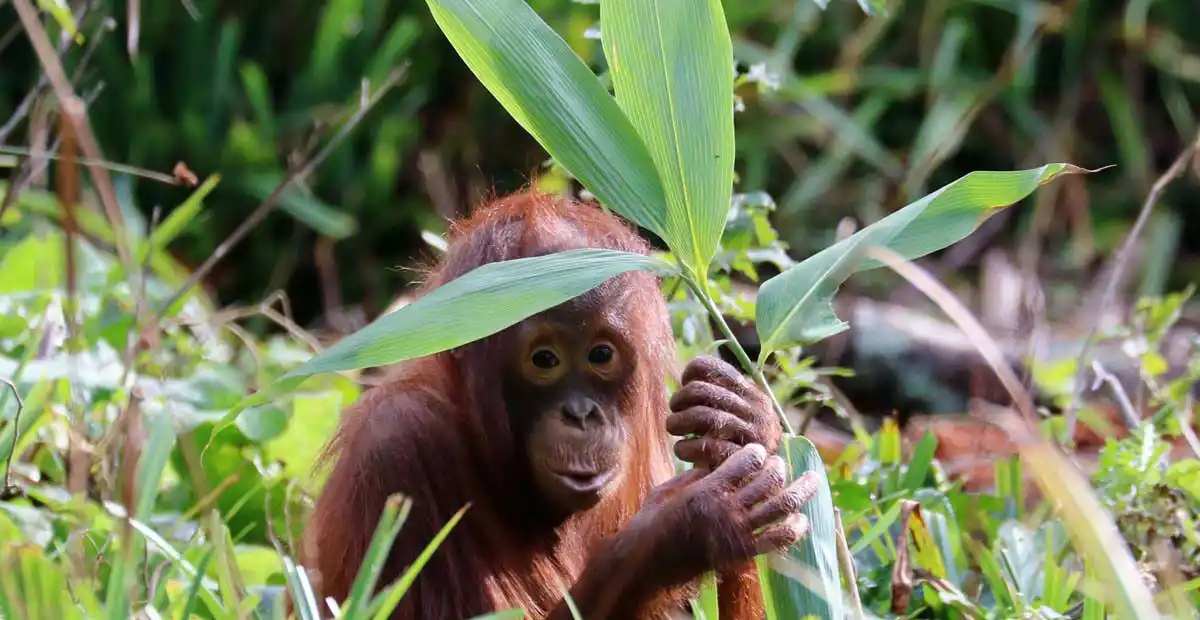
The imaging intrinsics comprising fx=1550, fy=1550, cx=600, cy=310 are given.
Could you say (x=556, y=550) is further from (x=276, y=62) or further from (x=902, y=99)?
(x=902, y=99)

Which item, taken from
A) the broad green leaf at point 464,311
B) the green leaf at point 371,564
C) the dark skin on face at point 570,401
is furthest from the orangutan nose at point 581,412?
the green leaf at point 371,564

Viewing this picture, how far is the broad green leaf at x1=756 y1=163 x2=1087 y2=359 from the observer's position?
6.98ft

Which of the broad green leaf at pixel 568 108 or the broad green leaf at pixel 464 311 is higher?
the broad green leaf at pixel 568 108

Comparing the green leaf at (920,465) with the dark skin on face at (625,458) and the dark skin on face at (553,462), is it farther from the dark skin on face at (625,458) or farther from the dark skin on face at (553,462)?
the dark skin on face at (625,458)

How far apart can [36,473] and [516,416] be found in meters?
1.07

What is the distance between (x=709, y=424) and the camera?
2.40m

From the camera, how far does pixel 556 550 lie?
2.77m

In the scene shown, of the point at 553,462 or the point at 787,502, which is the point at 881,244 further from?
the point at 553,462

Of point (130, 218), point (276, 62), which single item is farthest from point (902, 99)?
point (130, 218)

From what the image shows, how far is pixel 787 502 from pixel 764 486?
8 centimetres

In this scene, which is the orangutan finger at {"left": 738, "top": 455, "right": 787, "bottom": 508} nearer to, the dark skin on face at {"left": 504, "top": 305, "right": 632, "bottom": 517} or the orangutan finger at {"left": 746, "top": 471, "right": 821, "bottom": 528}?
Answer: the orangutan finger at {"left": 746, "top": 471, "right": 821, "bottom": 528}

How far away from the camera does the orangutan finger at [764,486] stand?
234cm

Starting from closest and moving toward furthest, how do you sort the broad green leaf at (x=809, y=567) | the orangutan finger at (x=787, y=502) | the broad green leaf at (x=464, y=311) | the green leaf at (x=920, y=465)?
the broad green leaf at (x=464, y=311)
the broad green leaf at (x=809, y=567)
the orangutan finger at (x=787, y=502)
the green leaf at (x=920, y=465)

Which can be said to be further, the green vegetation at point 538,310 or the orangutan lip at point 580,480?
the orangutan lip at point 580,480
